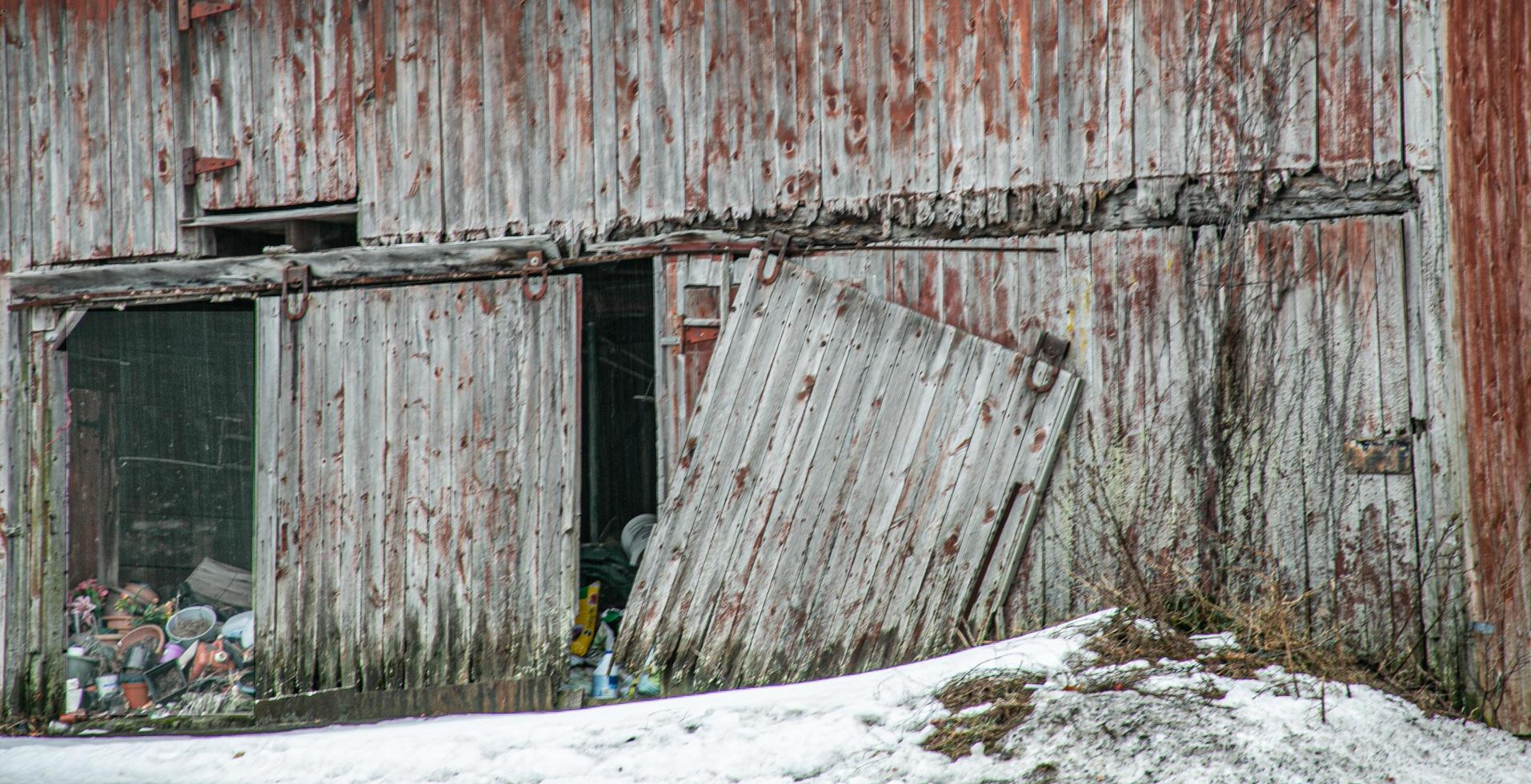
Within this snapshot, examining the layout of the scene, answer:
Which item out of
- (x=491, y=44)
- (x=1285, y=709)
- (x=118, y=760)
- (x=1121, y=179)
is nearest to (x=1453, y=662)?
(x=1285, y=709)

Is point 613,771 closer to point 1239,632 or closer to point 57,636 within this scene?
point 1239,632

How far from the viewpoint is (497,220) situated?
654 cm

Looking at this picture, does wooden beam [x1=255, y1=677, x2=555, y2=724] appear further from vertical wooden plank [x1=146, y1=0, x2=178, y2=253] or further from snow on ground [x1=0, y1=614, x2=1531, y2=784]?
vertical wooden plank [x1=146, y1=0, x2=178, y2=253]

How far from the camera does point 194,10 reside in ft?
22.9

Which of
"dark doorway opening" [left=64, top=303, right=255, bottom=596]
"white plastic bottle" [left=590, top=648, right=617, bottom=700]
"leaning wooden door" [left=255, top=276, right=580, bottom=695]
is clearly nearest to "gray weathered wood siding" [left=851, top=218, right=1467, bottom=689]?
"white plastic bottle" [left=590, top=648, right=617, bottom=700]

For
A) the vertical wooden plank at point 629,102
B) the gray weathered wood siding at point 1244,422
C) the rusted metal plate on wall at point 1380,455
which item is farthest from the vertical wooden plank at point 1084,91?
the vertical wooden plank at point 629,102

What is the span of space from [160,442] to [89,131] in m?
1.93

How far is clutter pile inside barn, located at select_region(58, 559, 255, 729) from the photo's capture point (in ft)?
22.4

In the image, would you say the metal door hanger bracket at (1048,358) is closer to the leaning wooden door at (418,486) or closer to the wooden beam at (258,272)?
the leaning wooden door at (418,486)

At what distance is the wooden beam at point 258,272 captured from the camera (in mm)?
6500

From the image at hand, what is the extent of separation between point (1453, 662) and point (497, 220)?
16.7 feet

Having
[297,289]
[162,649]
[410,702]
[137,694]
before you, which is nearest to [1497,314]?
[410,702]

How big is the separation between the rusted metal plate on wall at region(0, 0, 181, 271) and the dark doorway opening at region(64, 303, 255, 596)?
0.57 m

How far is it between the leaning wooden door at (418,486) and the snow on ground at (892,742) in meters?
0.59
